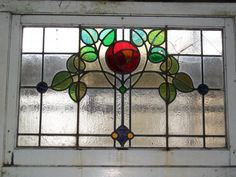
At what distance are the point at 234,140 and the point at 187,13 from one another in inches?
24.9

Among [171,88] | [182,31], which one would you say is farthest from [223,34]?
[171,88]

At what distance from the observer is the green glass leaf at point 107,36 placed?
1955mm

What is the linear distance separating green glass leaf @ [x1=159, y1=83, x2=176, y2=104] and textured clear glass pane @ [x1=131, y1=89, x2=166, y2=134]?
19 mm

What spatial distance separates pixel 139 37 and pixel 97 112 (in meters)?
0.41

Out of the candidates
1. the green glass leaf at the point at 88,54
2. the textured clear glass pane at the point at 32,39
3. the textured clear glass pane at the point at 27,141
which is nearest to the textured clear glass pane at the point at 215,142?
the green glass leaf at the point at 88,54

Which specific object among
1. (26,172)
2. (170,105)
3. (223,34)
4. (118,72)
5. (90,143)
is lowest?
(26,172)

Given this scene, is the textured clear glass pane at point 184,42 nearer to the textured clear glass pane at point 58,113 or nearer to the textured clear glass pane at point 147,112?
the textured clear glass pane at point 147,112

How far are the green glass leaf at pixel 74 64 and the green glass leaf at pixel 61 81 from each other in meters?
0.03

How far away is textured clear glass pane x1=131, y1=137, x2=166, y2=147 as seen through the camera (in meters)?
1.86

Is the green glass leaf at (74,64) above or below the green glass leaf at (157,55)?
below

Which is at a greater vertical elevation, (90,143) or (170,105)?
(170,105)

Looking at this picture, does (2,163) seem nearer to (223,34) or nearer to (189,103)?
(189,103)

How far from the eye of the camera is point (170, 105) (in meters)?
1.91

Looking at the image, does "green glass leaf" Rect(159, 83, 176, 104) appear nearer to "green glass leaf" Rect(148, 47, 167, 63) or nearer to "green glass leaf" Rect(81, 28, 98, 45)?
"green glass leaf" Rect(148, 47, 167, 63)
